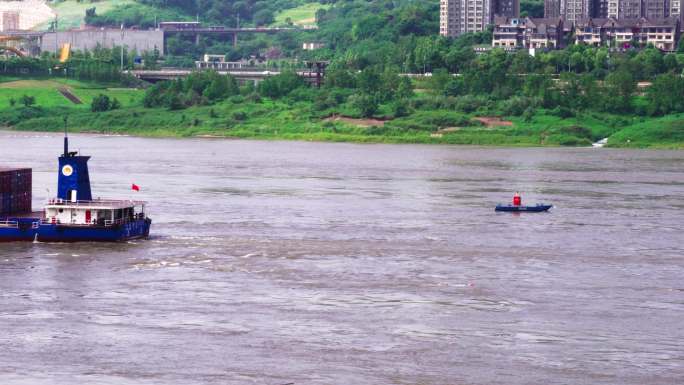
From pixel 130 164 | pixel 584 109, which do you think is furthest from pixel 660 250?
pixel 584 109

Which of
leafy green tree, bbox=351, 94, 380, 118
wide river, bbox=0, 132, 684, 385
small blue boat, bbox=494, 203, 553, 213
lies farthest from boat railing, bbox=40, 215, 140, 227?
leafy green tree, bbox=351, 94, 380, 118

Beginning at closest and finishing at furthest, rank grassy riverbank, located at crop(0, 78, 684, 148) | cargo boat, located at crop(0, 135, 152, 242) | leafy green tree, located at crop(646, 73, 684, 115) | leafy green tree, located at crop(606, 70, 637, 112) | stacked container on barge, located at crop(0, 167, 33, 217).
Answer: cargo boat, located at crop(0, 135, 152, 242), stacked container on barge, located at crop(0, 167, 33, 217), grassy riverbank, located at crop(0, 78, 684, 148), leafy green tree, located at crop(646, 73, 684, 115), leafy green tree, located at crop(606, 70, 637, 112)

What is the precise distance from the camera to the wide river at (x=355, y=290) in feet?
156

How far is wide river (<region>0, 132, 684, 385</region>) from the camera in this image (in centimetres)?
4741

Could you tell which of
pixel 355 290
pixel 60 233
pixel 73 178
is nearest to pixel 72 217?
pixel 60 233

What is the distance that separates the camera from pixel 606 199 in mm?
101250

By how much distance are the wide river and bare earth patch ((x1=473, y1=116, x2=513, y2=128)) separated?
69.2m

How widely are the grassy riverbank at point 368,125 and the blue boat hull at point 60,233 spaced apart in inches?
3924

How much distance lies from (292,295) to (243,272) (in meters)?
6.15

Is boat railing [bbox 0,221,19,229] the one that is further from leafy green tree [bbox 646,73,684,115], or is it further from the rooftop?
leafy green tree [bbox 646,73,684,115]

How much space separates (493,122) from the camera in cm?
18025

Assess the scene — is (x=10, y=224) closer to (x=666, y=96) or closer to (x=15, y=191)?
(x=15, y=191)

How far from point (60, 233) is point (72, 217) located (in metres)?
1.60

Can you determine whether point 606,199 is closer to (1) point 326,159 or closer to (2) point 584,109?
(1) point 326,159
